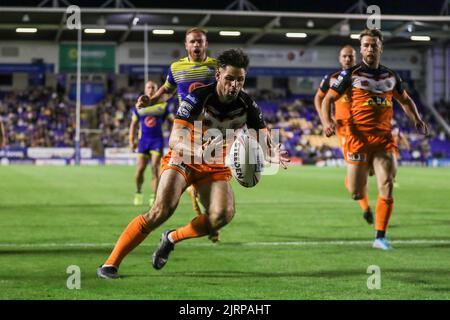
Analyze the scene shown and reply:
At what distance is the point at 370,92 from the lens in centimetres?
1102

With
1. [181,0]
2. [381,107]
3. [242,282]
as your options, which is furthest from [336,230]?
[181,0]

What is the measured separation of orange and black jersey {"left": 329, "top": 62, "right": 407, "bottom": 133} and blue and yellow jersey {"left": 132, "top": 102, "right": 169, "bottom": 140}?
698 centimetres

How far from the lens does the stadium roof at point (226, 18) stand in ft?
158

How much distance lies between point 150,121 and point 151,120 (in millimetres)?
68

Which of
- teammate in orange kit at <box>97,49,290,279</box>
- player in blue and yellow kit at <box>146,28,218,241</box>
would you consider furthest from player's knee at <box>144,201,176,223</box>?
player in blue and yellow kit at <box>146,28,218,241</box>

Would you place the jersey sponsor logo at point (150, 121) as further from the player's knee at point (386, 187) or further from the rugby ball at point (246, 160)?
the rugby ball at point (246, 160)

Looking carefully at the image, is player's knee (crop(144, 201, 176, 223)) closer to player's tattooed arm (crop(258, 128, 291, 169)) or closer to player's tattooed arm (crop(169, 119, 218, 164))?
player's tattooed arm (crop(169, 119, 218, 164))

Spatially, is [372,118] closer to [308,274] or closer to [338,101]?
[338,101]

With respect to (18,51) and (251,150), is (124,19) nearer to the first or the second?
(18,51)

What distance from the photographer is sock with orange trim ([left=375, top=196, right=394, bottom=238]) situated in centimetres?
1052

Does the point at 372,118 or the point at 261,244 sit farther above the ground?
the point at 372,118

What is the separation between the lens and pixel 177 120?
7820 millimetres

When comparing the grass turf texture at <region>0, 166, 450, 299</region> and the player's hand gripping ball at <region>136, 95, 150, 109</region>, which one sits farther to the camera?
the player's hand gripping ball at <region>136, 95, 150, 109</region>

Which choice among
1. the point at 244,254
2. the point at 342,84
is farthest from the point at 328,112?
the point at 244,254
